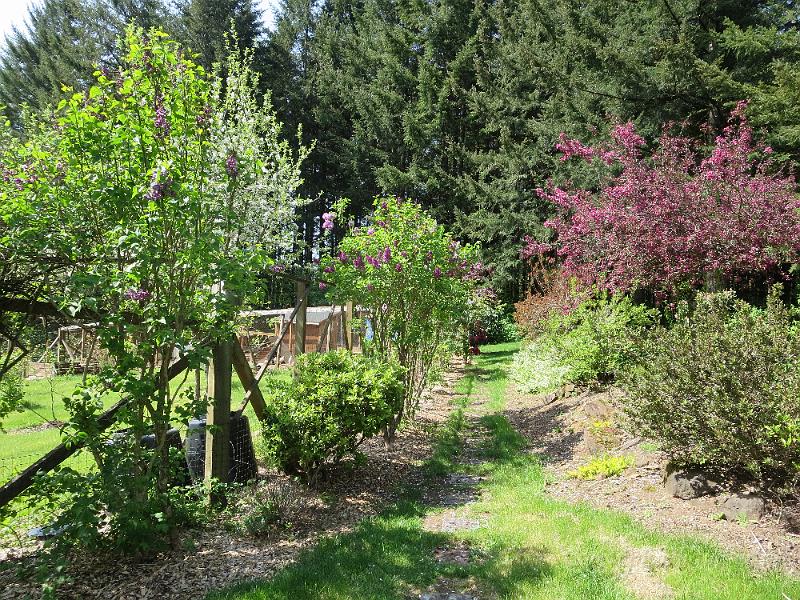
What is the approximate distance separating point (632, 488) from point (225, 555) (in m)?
3.21

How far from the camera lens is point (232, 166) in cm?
380

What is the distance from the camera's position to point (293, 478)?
4684 mm

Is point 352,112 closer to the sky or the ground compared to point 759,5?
closer to the sky

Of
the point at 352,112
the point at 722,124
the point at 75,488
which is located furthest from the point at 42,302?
the point at 352,112

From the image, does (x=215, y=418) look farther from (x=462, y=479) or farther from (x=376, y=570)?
(x=462, y=479)

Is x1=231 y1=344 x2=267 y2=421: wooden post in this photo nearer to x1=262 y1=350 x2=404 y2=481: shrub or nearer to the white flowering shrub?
x1=262 y1=350 x2=404 y2=481: shrub

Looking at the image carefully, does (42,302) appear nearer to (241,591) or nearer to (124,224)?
(124,224)

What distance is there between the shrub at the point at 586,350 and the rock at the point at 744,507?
2749 millimetres

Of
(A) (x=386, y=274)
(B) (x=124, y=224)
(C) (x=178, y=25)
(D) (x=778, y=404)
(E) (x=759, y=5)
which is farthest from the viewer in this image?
(C) (x=178, y=25)

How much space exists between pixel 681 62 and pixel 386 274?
994 centimetres

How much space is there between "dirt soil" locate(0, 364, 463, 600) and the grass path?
0.20m

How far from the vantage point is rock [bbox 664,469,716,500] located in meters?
4.02

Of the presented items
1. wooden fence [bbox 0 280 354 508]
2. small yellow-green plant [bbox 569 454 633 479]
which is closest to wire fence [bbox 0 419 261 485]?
wooden fence [bbox 0 280 354 508]

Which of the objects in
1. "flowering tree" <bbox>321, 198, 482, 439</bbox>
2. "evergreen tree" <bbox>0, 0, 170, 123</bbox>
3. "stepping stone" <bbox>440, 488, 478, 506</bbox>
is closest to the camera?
"stepping stone" <bbox>440, 488, 478, 506</bbox>
